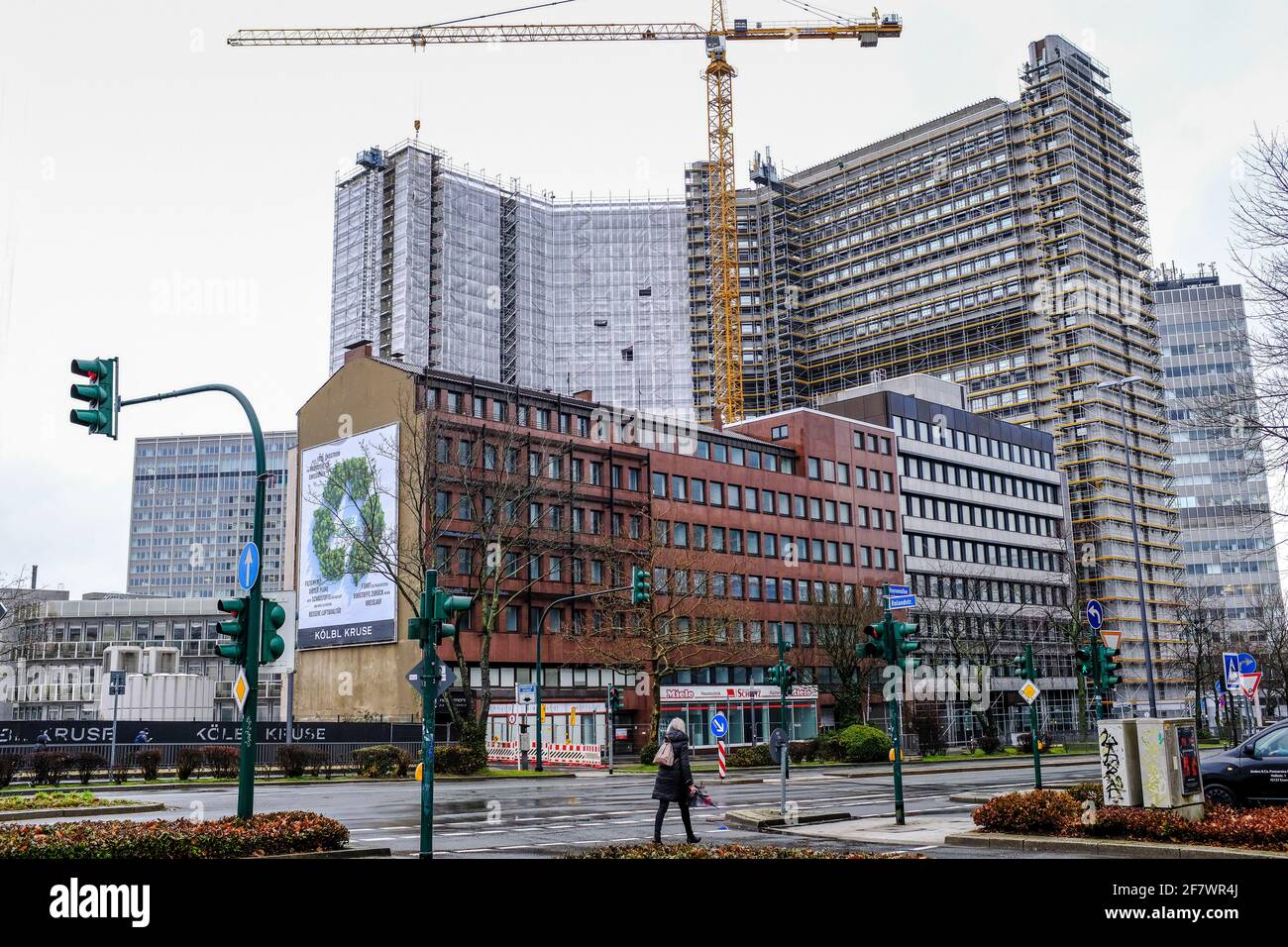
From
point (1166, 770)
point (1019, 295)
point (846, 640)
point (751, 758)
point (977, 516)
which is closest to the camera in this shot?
point (1166, 770)

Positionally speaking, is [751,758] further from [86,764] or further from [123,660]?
[123,660]

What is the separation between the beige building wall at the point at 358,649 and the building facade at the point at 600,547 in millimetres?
118

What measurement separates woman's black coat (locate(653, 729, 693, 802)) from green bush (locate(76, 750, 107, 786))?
86.2ft

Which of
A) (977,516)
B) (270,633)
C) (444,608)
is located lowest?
(270,633)

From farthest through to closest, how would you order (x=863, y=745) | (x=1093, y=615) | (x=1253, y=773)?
(x=863, y=745) → (x=1093, y=615) → (x=1253, y=773)

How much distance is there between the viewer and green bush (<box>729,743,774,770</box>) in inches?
2067

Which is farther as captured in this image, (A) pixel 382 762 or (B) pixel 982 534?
(B) pixel 982 534

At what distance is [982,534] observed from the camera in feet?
321

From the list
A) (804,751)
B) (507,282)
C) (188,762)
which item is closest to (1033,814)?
(188,762)

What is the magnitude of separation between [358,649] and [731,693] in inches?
906

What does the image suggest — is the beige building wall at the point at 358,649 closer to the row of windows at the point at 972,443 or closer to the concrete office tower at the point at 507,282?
the row of windows at the point at 972,443

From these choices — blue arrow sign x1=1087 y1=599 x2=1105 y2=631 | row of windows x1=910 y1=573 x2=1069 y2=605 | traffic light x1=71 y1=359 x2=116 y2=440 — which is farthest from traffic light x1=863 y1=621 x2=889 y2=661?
row of windows x1=910 y1=573 x2=1069 y2=605

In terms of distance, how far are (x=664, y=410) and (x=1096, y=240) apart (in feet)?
156
